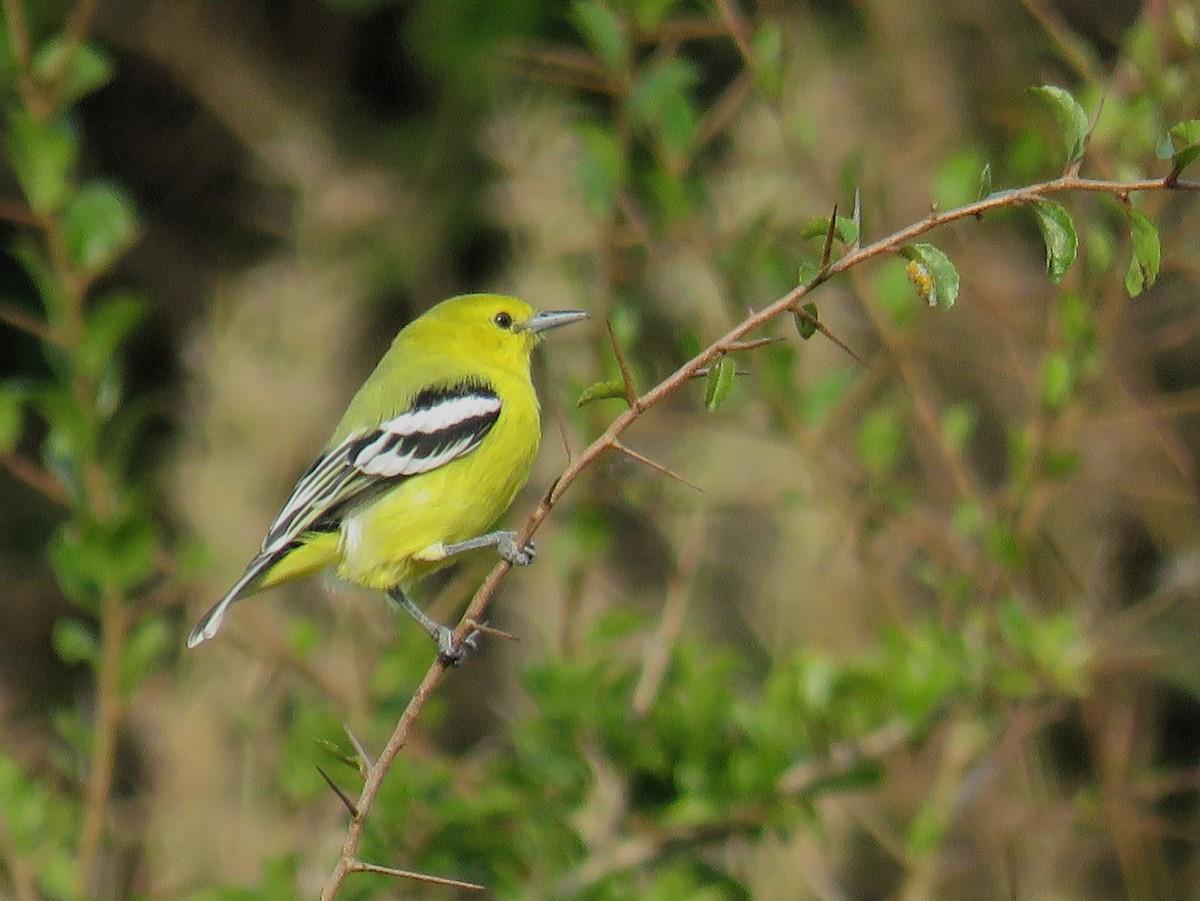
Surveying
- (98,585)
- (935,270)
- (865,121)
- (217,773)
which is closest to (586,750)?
(98,585)

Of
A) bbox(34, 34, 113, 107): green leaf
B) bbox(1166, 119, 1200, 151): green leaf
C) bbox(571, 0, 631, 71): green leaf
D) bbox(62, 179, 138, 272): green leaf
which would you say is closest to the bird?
bbox(571, 0, 631, 71): green leaf

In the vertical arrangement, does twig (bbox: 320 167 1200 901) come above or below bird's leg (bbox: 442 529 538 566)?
above

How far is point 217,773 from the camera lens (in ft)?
17.5

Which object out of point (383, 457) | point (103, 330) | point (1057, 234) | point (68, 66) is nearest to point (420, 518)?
point (383, 457)

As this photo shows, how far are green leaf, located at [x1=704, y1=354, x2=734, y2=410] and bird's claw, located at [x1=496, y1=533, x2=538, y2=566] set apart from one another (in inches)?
16.7

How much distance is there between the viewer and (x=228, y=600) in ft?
10.8

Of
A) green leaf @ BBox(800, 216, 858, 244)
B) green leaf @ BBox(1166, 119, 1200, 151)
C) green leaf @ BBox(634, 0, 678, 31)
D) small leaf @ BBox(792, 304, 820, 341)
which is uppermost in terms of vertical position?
green leaf @ BBox(634, 0, 678, 31)

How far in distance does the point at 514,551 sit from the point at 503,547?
0.32 metres

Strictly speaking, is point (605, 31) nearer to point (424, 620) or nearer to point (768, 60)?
point (768, 60)

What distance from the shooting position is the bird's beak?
3846mm

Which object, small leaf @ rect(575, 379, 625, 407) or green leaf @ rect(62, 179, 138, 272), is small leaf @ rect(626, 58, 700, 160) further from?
small leaf @ rect(575, 379, 625, 407)

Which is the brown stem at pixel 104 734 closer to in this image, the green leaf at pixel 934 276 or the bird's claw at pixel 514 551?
the bird's claw at pixel 514 551

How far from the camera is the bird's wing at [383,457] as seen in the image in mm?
3598

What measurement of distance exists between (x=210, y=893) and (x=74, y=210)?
4.76ft
